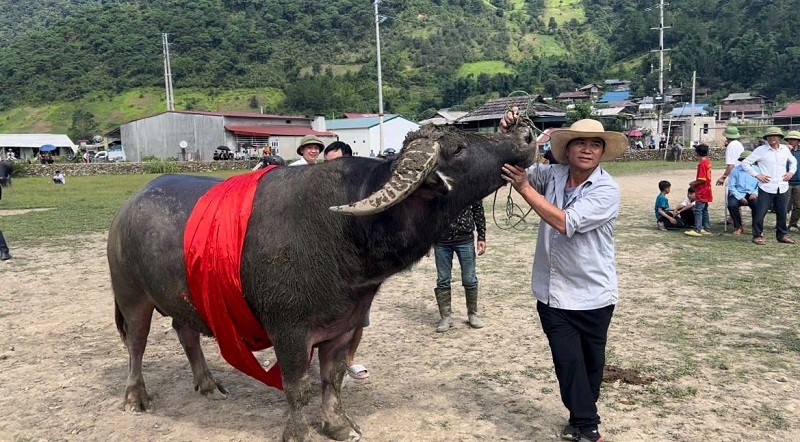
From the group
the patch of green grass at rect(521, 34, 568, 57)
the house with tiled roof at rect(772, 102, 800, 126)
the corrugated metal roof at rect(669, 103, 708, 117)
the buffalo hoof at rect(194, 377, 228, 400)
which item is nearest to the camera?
the buffalo hoof at rect(194, 377, 228, 400)

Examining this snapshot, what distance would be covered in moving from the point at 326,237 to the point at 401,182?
0.80 meters

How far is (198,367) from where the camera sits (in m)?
4.98

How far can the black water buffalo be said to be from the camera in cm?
348

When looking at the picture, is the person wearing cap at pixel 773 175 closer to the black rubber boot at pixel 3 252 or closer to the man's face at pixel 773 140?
the man's face at pixel 773 140

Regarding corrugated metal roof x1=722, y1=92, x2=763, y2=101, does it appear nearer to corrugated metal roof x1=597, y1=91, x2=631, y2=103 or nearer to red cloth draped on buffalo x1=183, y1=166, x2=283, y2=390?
corrugated metal roof x1=597, y1=91, x2=631, y2=103

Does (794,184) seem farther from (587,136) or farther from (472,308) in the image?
(587,136)

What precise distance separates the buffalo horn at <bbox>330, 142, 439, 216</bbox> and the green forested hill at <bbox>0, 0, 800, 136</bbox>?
82586 millimetres

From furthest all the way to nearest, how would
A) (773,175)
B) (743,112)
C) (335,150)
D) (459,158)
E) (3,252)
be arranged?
(743,112)
(3,252)
(773,175)
(335,150)
(459,158)

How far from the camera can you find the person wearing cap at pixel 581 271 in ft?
12.3

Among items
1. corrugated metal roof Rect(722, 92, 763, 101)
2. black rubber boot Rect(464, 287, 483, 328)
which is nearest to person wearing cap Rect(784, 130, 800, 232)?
black rubber boot Rect(464, 287, 483, 328)

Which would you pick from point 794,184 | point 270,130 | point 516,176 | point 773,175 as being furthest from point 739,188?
point 270,130

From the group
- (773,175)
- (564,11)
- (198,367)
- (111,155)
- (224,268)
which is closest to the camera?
(224,268)

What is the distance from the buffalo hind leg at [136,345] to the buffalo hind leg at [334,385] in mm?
1536

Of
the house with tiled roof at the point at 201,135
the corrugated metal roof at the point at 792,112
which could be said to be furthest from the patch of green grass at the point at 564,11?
the house with tiled roof at the point at 201,135
